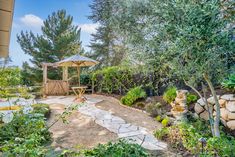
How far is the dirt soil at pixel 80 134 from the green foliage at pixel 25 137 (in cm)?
105

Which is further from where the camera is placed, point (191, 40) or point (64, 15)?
point (64, 15)

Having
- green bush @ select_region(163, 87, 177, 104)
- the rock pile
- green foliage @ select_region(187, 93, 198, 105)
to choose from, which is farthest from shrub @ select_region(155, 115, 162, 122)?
the rock pile

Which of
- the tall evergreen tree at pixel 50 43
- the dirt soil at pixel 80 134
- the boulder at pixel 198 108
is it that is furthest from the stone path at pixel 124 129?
the tall evergreen tree at pixel 50 43

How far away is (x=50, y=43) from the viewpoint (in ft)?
58.2

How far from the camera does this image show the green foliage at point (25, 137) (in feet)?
7.19

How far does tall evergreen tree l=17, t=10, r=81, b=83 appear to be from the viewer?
1742 centimetres

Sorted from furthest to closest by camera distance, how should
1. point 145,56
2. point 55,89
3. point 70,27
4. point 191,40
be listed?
point 70,27
point 55,89
point 145,56
point 191,40

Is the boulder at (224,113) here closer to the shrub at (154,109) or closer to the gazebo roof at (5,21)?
the shrub at (154,109)

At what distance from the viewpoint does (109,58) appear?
18.2 m

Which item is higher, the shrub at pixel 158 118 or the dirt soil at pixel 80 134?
the shrub at pixel 158 118

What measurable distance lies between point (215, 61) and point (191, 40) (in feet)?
2.12

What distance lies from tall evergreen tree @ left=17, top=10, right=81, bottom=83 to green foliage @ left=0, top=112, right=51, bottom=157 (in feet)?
44.1

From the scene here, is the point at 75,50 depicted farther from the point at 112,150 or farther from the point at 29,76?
the point at 112,150

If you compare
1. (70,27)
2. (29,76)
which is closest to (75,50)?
(70,27)
